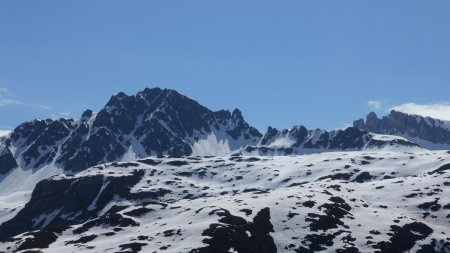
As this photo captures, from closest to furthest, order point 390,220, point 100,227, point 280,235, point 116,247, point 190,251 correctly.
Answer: point 190,251, point 116,247, point 280,235, point 390,220, point 100,227

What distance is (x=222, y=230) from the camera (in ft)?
495

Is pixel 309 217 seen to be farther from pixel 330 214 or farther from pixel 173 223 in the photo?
pixel 173 223

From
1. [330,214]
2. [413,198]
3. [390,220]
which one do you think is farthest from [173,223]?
[413,198]

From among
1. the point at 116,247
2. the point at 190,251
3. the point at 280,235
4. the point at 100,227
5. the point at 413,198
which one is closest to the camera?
the point at 190,251

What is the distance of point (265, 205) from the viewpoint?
181875 mm

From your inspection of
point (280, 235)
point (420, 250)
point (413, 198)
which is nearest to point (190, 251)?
point (280, 235)

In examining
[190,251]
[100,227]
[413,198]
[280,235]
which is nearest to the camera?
[190,251]

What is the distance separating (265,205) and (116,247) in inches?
2064

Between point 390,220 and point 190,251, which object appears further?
point 390,220

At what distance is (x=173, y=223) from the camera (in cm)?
17062

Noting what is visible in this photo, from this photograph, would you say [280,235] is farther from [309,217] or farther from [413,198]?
[413,198]

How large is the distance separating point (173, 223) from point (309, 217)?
3946 centimetres

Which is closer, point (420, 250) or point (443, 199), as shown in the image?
point (420, 250)

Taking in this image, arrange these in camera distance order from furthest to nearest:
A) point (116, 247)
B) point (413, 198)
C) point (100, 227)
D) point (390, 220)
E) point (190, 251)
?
point (413, 198) < point (100, 227) < point (390, 220) < point (116, 247) < point (190, 251)
